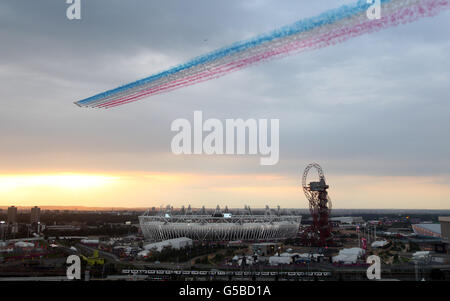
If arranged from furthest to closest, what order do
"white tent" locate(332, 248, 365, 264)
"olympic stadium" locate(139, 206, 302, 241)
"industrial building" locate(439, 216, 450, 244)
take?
"olympic stadium" locate(139, 206, 302, 241) < "industrial building" locate(439, 216, 450, 244) < "white tent" locate(332, 248, 365, 264)

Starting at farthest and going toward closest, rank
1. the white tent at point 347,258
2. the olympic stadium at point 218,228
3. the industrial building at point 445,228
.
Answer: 1. the olympic stadium at point 218,228
2. the industrial building at point 445,228
3. the white tent at point 347,258

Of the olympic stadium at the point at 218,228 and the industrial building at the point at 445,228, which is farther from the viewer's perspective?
the olympic stadium at the point at 218,228

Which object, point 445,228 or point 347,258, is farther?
point 445,228

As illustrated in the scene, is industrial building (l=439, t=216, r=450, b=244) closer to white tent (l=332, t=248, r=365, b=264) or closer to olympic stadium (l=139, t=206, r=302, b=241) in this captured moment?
white tent (l=332, t=248, r=365, b=264)

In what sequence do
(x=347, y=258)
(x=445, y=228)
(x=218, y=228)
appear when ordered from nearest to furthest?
(x=347, y=258) → (x=445, y=228) → (x=218, y=228)

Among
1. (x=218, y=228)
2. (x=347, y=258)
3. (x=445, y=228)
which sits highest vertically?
(x=445, y=228)

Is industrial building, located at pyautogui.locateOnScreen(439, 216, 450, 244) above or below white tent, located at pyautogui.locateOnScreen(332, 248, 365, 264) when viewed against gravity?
above

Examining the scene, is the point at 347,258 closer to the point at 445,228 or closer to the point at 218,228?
the point at 445,228

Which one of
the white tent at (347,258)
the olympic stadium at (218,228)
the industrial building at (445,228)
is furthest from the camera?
the olympic stadium at (218,228)

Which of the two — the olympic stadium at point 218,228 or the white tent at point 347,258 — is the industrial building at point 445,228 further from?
the olympic stadium at point 218,228
